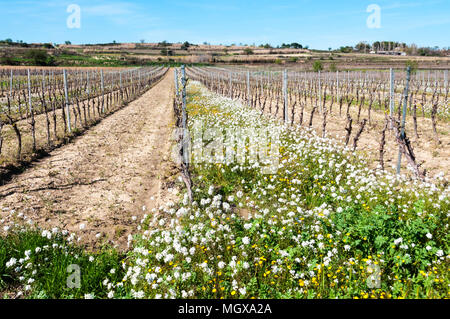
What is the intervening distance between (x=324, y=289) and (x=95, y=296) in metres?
3.20

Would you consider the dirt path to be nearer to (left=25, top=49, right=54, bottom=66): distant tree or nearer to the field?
the field

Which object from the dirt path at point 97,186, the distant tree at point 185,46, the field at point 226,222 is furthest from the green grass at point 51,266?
the distant tree at point 185,46

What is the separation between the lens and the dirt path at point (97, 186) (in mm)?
7070

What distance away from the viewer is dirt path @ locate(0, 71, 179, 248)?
707 cm

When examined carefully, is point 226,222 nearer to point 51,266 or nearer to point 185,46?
point 51,266

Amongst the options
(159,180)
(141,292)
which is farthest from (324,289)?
(159,180)

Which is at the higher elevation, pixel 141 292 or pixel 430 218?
pixel 430 218

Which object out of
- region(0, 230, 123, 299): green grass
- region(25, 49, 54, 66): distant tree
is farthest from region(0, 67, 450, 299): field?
region(25, 49, 54, 66): distant tree

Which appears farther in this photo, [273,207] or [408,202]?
[273,207]

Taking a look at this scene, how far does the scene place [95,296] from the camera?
4.71 m
